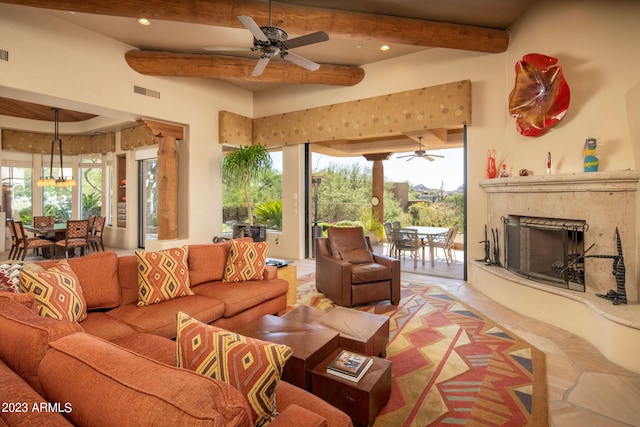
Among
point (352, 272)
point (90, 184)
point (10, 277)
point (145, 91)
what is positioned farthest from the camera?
point (90, 184)

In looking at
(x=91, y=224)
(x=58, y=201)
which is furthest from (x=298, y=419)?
(x=58, y=201)

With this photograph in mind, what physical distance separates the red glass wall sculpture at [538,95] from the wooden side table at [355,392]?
359cm

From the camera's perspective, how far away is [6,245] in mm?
7727

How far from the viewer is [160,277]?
2.70 meters

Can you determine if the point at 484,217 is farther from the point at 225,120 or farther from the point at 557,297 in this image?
the point at 225,120

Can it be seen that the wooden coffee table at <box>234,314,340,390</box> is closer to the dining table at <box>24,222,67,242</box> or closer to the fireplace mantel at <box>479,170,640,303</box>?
the fireplace mantel at <box>479,170,640,303</box>

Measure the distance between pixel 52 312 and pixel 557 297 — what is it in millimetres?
4256

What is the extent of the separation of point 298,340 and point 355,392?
51cm

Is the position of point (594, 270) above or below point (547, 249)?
below

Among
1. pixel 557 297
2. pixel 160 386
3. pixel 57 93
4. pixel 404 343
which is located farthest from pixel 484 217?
pixel 57 93

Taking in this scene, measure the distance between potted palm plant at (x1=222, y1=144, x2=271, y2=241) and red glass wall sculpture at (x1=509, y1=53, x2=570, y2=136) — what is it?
172 inches

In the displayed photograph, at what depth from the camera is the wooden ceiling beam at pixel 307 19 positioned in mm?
3623

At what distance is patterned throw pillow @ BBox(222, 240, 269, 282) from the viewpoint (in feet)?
10.9

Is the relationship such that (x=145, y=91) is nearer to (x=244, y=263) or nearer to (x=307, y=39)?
(x=307, y=39)
